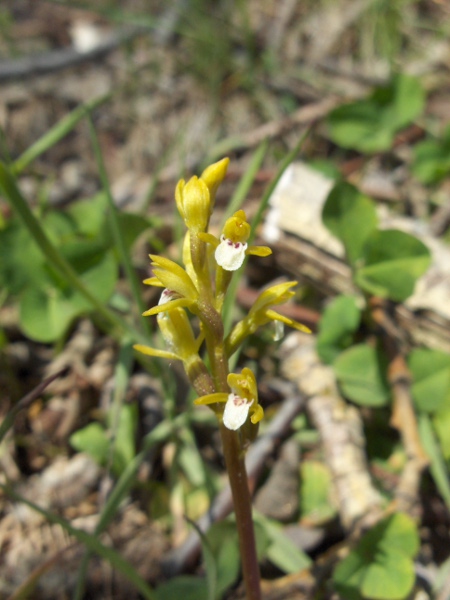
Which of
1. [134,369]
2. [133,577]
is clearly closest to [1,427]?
[133,577]

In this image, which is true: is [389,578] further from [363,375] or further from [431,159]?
[431,159]

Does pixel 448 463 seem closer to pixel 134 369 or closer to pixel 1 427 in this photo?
pixel 134 369

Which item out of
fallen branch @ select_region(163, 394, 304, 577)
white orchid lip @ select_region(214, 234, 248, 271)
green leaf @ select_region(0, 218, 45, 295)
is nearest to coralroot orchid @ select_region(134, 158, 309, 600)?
white orchid lip @ select_region(214, 234, 248, 271)

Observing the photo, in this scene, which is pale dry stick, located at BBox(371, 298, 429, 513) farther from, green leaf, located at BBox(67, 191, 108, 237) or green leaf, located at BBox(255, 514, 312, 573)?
green leaf, located at BBox(67, 191, 108, 237)

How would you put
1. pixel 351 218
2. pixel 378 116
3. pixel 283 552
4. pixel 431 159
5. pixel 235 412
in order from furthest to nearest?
pixel 378 116 → pixel 431 159 → pixel 351 218 → pixel 283 552 → pixel 235 412

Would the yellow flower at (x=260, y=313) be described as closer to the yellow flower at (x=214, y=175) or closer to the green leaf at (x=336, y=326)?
the yellow flower at (x=214, y=175)

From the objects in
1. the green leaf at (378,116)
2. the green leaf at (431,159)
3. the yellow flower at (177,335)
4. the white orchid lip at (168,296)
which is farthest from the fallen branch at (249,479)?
the green leaf at (378,116)

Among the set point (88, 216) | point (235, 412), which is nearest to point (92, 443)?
point (88, 216)
